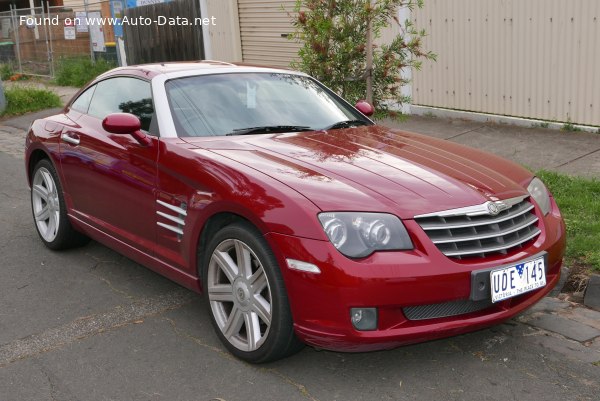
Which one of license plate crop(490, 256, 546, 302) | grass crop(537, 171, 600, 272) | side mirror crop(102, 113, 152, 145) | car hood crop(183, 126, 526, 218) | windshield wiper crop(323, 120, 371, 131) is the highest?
side mirror crop(102, 113, 152, 145)

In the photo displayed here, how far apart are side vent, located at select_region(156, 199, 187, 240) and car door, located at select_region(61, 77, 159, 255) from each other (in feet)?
0.39

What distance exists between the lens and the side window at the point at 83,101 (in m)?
5.84

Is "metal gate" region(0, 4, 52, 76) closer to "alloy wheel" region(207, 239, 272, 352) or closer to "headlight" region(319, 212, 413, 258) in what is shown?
"alloy wheel" region(207, 239, 272, 352)

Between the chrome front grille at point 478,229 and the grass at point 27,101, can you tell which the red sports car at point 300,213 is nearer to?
the chrome front grille at point 478,229

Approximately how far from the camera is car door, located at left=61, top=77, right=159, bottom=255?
15.5ft

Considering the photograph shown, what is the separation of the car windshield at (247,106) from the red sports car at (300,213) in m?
0.01

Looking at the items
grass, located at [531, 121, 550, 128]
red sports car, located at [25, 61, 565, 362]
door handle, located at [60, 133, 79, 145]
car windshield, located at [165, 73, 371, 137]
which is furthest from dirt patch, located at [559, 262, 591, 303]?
grass, located at [531, 121, 550, 128]

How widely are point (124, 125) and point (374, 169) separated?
1.58 m

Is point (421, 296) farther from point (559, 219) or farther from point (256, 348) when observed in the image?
point (559, 219)

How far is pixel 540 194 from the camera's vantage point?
14.5 feet

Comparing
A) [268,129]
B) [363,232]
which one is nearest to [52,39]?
[268,129]

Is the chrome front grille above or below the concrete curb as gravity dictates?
above

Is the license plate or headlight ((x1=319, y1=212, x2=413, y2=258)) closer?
headlight ((x1=319, y1=212, x2=413, y2=258))

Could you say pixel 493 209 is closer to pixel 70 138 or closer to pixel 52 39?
pixel 70 138
